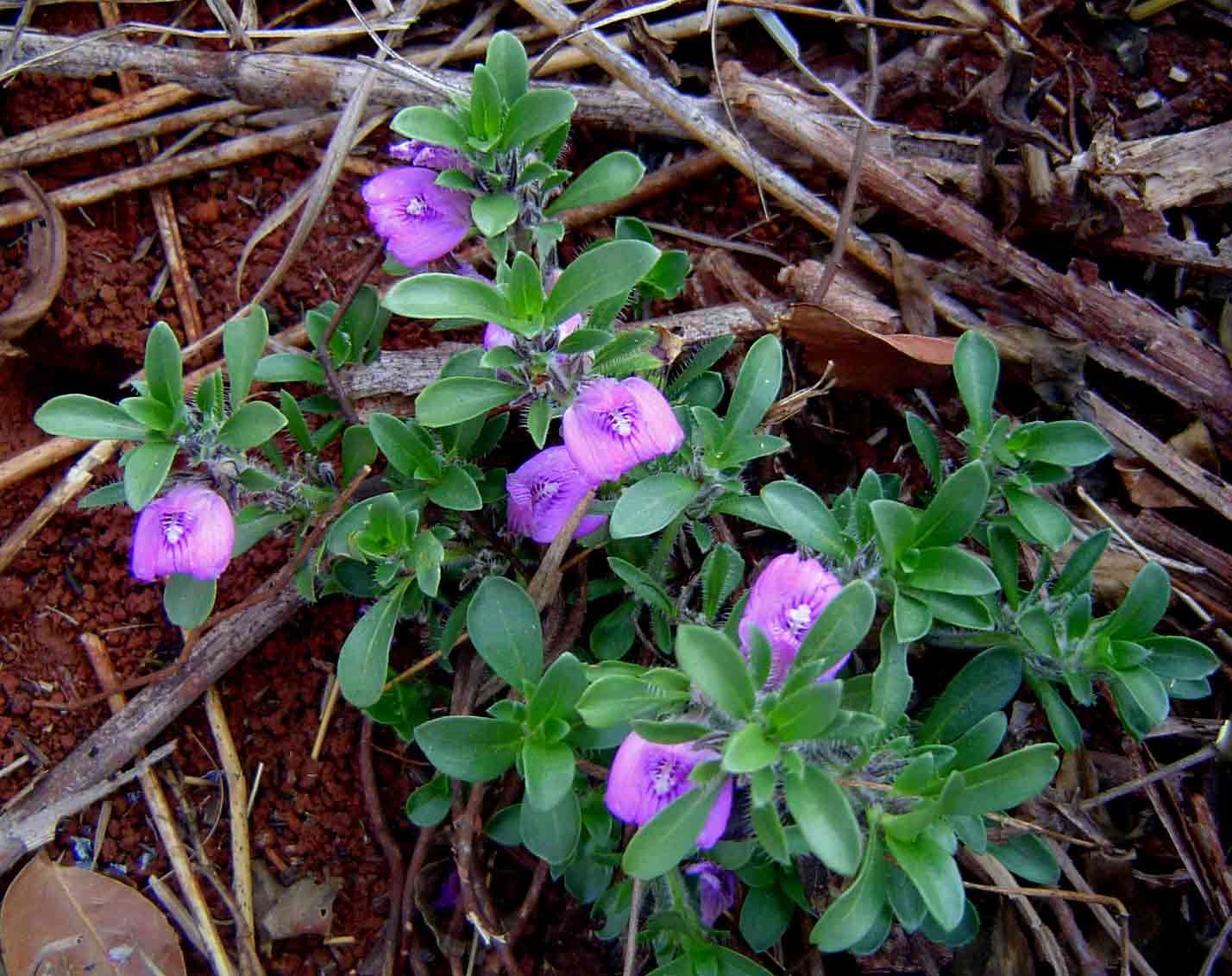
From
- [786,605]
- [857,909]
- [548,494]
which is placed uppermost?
[786,605]

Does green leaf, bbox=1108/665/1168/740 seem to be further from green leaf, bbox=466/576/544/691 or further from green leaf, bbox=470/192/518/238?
green leaf, bbox=470/192/518/238

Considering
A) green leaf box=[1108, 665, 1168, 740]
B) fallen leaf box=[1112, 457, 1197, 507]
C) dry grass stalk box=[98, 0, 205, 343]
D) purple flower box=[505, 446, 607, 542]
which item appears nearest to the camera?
green leaf box=[1108, 665, 1168, 740]

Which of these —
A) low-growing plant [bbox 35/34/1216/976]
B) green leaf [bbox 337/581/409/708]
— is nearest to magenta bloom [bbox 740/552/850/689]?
low-growing plant [bbox 35/34/1216/976]

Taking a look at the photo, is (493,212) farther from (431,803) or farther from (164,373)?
(431,803)

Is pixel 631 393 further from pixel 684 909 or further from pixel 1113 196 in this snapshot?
pixel 1113 196

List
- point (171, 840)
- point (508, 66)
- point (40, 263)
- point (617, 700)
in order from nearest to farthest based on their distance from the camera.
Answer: point (617, 700) < point (508, 66) < point (171, 840) < point (40, 263)

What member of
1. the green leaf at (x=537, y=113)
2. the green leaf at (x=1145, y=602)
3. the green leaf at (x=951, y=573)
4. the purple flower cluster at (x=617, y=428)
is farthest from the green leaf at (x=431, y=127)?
the green leaf at (x=1145, y=602)

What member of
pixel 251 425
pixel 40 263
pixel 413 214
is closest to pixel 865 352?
pixel 413 214
